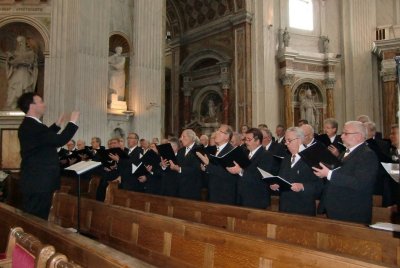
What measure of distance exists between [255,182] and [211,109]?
1231 centimetres

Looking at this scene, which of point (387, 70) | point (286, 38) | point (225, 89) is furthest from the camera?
point (225, 89)

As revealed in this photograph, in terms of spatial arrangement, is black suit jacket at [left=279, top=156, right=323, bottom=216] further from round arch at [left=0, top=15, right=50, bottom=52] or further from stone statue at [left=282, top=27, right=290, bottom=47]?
stone statue at [left=282, top=27, right=290, bottom=47]

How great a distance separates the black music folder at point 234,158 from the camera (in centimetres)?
420

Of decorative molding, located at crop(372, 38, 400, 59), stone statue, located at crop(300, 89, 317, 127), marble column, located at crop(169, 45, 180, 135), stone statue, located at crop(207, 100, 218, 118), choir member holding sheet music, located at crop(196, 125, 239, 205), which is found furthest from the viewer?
marble column, located at crop(169, 45, 180, 135)

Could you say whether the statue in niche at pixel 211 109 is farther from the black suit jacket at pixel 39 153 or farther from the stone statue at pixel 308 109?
the black suit jacket at pixel 39 153

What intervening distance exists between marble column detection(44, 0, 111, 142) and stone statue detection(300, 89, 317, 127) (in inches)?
326

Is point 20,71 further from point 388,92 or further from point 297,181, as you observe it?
point 388,92

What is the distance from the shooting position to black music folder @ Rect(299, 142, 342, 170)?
11.2 feet

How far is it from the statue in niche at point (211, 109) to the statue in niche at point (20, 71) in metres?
7.69

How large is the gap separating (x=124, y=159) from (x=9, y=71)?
20.3ft

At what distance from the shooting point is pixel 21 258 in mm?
2193

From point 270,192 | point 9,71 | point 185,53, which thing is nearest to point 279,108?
point 185,53

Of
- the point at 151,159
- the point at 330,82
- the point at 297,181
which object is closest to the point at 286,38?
the point at 330,82

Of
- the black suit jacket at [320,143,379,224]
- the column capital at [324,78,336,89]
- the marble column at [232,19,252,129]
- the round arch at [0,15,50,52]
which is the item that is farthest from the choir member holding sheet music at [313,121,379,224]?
the column capital at [324,78,336,89]
